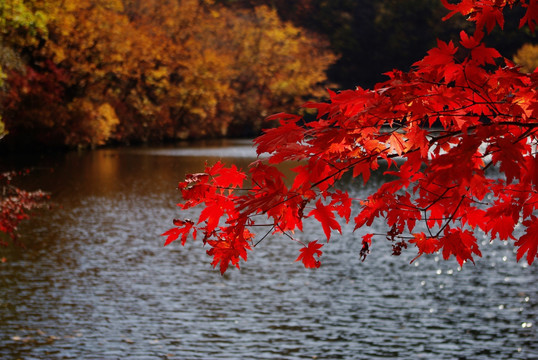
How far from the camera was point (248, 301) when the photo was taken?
11.9 m

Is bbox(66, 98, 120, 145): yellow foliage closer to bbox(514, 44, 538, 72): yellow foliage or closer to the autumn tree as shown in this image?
the autumn tree

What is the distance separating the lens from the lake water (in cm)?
972

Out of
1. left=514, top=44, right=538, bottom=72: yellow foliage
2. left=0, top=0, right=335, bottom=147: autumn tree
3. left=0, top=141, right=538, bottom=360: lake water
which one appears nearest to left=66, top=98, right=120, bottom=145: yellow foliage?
left=0, top=0, right=335, bottom=147: autumn tree

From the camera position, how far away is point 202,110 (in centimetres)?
4666

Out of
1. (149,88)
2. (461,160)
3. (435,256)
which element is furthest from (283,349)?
(149,88)

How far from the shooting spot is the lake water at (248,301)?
9.72m

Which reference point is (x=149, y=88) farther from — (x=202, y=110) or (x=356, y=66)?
(x=356, y=66)

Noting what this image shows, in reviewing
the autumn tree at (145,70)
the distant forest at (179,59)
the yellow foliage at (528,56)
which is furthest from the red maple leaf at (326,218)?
the yellow foliage at (528,56)

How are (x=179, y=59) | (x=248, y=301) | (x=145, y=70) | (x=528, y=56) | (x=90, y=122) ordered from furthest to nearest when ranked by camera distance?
(x=528, y=56) → (x=179, y=59) → (x=145, y=70) → (x=90, y=122) → (x=248, y=301)

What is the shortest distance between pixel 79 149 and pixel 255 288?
26743 millimetres

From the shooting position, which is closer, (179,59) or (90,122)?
(90,122)

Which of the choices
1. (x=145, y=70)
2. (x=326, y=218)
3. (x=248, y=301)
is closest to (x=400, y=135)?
(x=326, y=218)

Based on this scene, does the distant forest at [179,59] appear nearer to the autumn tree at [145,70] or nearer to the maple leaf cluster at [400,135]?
the autumn tree at [145,70]

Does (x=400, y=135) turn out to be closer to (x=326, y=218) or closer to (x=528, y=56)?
(x=326, y=218)
